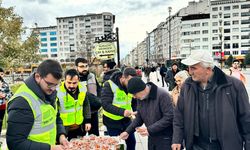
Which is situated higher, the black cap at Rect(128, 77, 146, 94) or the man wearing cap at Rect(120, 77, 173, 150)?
the black cap at Rect(128, 77, 146, 94)

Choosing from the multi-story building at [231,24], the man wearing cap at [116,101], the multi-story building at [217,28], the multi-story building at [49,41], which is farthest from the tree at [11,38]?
the multi-story building at [49,41]

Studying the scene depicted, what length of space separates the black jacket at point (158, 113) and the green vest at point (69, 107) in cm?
111

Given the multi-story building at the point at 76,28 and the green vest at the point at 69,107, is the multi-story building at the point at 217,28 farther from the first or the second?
the green vest at the point at 69,107

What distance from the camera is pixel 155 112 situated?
3436 millimetres

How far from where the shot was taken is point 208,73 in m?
2.96

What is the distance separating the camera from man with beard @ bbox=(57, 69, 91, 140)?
13.1 ft

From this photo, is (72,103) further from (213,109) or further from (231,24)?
(231,24)

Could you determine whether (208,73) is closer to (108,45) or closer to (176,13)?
(108,45)

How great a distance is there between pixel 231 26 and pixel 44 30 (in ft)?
277

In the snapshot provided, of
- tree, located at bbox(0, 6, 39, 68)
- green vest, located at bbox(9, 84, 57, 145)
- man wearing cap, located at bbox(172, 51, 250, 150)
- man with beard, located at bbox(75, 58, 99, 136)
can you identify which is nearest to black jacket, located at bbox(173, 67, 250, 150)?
man wearing cap, located at bbox(172, 51, 250, 150)

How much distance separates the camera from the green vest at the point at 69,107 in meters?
4.00

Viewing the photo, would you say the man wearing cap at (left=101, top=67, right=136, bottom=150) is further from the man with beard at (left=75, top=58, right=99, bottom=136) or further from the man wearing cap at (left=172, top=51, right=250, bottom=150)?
the man wearing cap at (left=172, top=51, right=250, bottom=150)

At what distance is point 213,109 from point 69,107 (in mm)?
2081

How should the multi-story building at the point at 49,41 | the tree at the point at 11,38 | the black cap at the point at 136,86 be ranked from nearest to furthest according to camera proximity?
the black cap at the point at 136,86 → the tree at the point at 11,38 → the multi-story building at the point at 49,41
